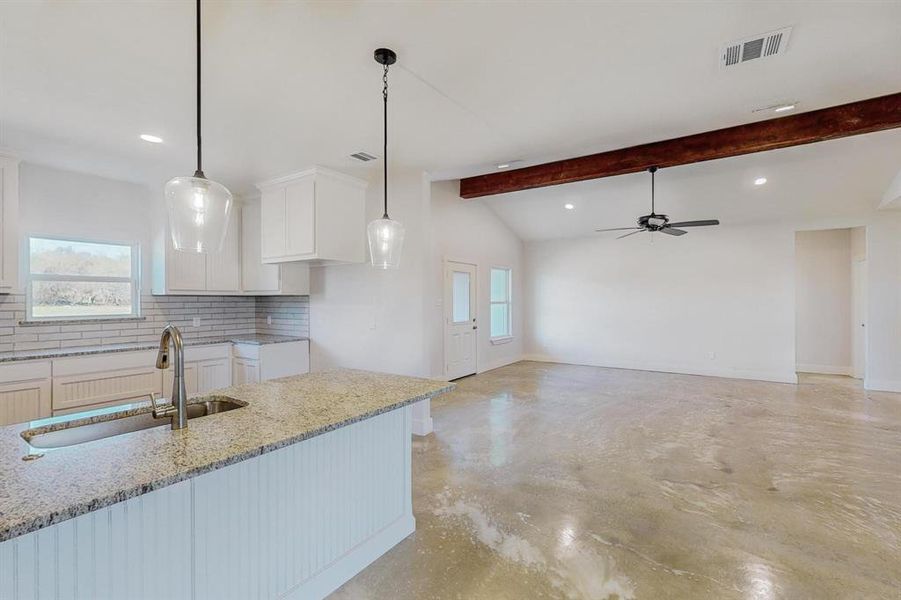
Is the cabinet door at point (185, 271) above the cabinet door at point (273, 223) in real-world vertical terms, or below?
below

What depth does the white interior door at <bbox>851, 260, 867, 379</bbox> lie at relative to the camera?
6448 mm

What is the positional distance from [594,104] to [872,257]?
5774 millimetres

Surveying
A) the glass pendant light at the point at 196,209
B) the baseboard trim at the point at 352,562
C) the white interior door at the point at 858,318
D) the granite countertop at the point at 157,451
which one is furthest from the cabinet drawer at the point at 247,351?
the white interior door at the point at 858,318

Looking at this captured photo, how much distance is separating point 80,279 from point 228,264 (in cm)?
129

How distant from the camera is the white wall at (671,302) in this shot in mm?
Result: 6562

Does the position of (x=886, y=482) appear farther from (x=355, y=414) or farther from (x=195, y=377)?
(x=195, y=377)

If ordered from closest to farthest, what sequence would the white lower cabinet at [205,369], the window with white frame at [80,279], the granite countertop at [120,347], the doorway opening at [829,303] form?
the granite countertop at [120,347], the window with white frame at [80,279], the white lower cabinet at [205,369], the doorway opening at [829,303]

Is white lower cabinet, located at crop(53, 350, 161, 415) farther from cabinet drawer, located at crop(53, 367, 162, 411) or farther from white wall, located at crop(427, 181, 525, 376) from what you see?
white wall, located at crop(427, 181, 525, 376)

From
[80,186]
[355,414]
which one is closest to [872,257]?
[355,414]

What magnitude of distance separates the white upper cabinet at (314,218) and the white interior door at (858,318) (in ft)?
24.4

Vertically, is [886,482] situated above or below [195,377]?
below

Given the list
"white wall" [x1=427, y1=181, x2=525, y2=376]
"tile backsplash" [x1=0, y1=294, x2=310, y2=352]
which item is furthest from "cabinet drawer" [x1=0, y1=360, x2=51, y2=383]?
"white wall" [x1=427, y1=181, x2=525, y2=376]

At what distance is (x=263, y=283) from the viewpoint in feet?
15.5

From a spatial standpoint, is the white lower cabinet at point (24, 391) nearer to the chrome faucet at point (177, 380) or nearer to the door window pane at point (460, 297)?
the chrome faucet at point (177, 380)
